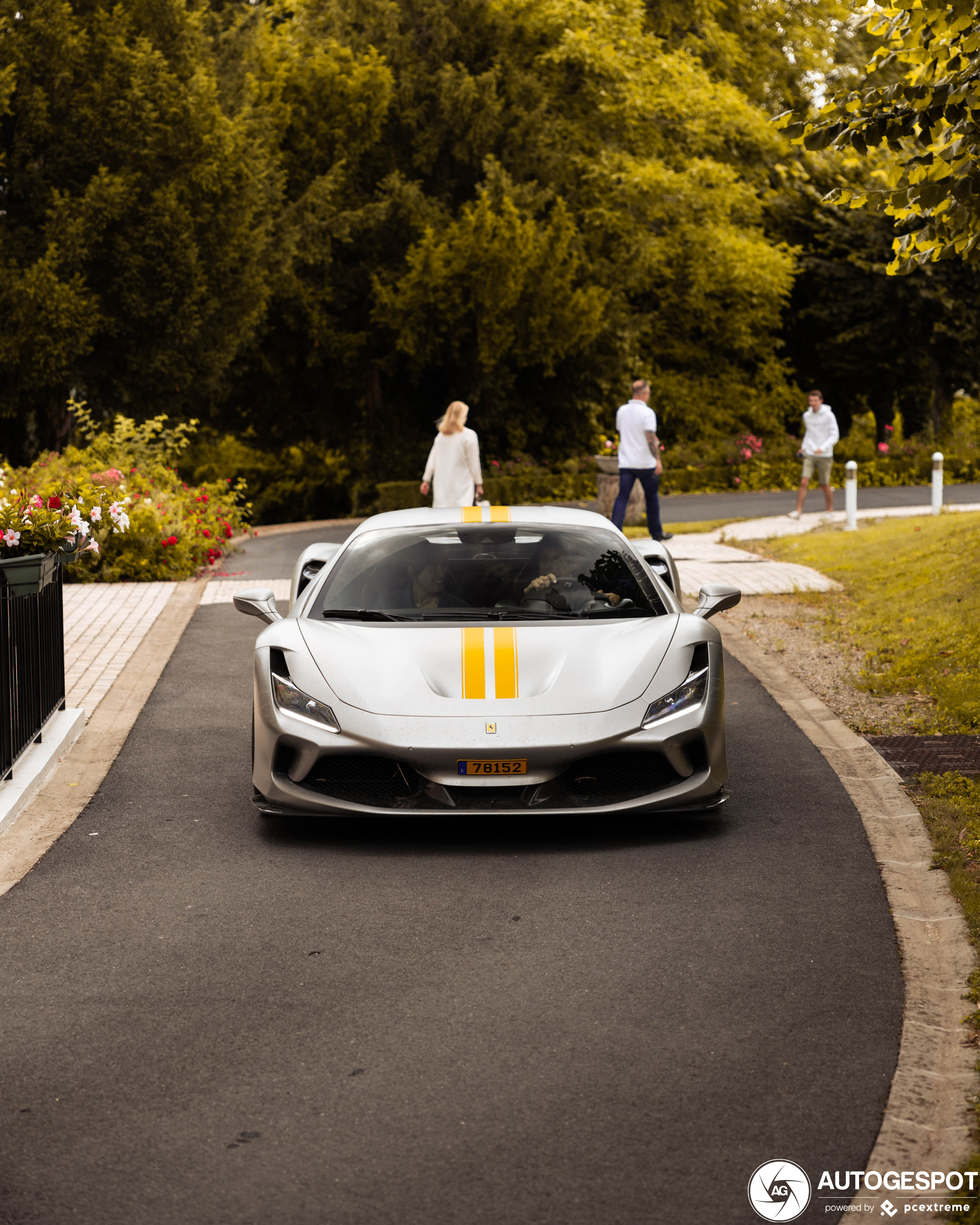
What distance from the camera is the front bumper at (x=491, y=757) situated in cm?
580

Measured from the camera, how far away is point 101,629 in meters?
12.1

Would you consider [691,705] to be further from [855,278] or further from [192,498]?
[855,278]

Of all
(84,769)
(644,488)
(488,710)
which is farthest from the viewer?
(644,488)

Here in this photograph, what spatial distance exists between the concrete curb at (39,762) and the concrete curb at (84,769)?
0.11ft

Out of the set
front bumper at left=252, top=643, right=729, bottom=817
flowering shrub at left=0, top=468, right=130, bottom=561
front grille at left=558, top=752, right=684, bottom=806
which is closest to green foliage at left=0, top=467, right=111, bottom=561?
flowering shrub at left=0, top=468, right=130, bottom=561

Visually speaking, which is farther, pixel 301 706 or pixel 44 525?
pixel 44 525

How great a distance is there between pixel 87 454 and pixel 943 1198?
17737 millimetres

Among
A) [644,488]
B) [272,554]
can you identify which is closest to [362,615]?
[644,488]

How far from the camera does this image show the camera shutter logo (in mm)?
3178

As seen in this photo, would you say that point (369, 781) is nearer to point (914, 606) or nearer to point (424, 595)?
point (424, 595)

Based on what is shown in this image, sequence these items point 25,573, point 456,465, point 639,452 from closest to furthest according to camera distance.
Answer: point 25,573, point 456,465, point 639,452

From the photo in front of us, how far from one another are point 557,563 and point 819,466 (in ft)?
49.9

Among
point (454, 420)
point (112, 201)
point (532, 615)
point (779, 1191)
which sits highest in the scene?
point (112, 201)

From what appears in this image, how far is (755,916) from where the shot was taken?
516 centimetres
